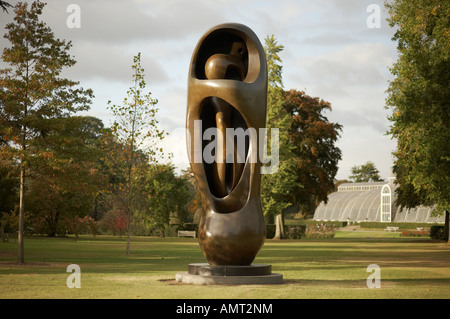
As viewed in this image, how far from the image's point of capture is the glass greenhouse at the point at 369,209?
7162cm

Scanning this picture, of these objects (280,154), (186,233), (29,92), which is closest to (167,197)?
(186,233)

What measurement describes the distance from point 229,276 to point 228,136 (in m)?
3.45

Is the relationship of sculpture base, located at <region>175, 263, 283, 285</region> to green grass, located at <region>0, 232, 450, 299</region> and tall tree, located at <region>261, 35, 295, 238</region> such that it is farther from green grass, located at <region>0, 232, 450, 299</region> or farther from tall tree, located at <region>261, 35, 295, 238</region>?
tall tree, located at <region>261, 35, 295, 238</region>

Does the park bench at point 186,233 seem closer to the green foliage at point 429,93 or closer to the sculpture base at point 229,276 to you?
the green foliage at point 429,93

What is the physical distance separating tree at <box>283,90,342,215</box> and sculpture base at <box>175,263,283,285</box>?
112 ft

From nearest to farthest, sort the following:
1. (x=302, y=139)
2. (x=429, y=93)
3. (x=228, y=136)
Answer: (x=228, y=136), (x=429, y=93), (x=302, y=139)

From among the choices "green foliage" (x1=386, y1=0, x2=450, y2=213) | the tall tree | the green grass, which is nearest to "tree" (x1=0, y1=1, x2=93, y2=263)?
the green grass

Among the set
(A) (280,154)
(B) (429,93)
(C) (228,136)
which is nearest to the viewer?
(C) (228,136)

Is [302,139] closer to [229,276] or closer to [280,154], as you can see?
[280,154]

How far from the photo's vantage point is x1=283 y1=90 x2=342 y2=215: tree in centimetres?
4850

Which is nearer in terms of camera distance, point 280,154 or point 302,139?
point 280,154

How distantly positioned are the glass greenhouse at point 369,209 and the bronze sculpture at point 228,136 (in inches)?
2293

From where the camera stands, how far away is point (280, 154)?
44.2 metres
